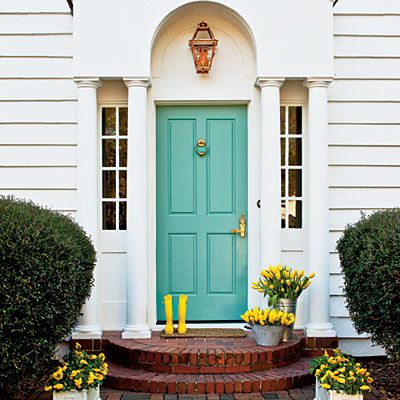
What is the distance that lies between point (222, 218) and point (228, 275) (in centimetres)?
59

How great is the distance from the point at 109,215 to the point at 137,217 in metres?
0.59

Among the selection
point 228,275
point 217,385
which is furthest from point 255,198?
point 217,385

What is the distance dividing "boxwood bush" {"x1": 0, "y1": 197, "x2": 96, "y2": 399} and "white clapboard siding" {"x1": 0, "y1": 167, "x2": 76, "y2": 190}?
167 centimetres

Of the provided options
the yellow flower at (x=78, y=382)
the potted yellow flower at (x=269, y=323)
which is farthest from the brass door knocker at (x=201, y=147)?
the yellow flower at (x=78, y=382)

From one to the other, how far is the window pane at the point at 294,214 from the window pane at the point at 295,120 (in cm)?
73

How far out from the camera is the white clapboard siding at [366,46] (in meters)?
Result: 6.82

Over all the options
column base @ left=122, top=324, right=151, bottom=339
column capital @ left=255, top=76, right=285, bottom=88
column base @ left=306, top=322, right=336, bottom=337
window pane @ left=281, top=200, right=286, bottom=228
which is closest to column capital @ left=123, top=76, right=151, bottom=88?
column capital @ left=255, top=76, right=285, bottom=88

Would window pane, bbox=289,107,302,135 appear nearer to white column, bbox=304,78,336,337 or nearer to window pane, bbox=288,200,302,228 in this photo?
white column, bbox=304,78,336,337

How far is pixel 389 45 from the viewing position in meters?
6.85

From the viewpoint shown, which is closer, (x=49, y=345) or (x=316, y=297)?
(x=49, y=345)

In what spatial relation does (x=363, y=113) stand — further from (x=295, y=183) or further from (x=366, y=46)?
(x=295, y=183)

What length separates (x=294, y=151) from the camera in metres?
6.78

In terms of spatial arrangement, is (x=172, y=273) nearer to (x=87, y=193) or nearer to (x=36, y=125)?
(x=87, y=193)

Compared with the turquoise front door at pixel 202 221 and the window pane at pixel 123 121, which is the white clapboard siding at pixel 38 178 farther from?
the turquoise front door at pixel 202 221
